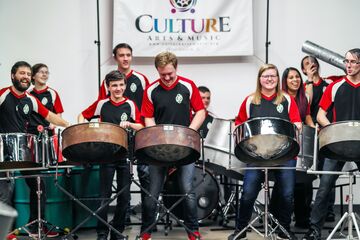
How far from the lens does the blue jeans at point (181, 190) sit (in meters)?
3.29

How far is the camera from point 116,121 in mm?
3502

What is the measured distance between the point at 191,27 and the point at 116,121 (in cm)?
192

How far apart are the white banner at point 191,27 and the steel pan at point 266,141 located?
87.6 inches

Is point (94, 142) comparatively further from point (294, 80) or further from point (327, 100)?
point (294, 80)

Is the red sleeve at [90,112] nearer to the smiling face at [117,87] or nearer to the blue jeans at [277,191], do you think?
the smiling face at [117,87]

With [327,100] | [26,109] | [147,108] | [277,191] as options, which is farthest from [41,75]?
[327,100]

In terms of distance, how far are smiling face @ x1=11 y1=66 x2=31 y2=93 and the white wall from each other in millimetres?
1505

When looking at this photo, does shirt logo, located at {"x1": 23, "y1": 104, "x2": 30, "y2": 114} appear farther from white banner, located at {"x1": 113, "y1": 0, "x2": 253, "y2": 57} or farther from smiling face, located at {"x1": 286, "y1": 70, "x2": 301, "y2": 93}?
smiling face, located at {"x1": 286, "y1": 70, "x2": 301, "y2": 93}

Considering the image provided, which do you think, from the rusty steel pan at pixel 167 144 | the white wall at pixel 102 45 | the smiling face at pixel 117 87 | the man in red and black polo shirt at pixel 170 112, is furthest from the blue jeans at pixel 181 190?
the white wall at pixel 102 45

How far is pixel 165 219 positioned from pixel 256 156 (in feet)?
5.11

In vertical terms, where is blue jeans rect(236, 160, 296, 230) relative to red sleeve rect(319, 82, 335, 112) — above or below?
below

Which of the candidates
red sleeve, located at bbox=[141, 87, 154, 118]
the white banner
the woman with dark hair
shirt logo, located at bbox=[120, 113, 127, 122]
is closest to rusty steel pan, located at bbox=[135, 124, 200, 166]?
red sleeve, located at bbox=[141, 87, 154, 118]

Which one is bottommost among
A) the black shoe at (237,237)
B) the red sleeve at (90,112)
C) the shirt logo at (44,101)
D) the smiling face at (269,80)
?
the black shoe at (237,237)

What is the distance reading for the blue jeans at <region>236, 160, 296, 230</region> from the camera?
335 cm
